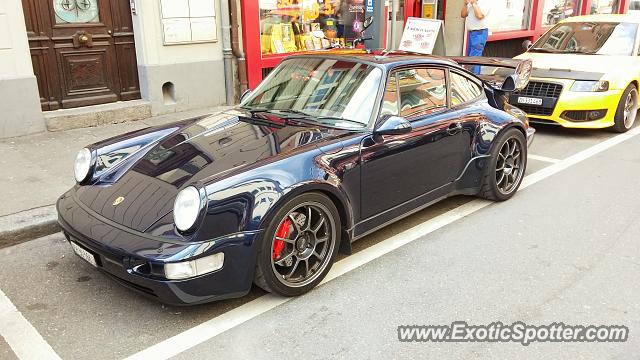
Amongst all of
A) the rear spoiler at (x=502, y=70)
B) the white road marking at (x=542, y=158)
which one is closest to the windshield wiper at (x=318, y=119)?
the rear spoiler at (x=502, y=70)

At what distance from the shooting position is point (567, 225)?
15.5 feet

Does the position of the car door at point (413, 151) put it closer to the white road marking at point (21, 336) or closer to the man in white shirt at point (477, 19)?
the white road marking at point (21, 336)

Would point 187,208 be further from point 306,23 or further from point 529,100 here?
point 306,23

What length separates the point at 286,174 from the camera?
336 cm

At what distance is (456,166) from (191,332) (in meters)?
2.61

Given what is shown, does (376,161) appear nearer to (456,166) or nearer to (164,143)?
(456,166)

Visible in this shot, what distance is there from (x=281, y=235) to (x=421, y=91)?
1822 mm

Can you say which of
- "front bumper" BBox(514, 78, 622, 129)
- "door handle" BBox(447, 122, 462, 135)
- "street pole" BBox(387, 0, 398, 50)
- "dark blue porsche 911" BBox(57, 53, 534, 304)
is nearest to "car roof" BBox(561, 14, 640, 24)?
"front bumper" BBox(514, 78, 622, 129)

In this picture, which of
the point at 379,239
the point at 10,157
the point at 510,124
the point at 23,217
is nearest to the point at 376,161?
the point at 379,239

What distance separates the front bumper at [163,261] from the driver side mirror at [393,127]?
1228mm

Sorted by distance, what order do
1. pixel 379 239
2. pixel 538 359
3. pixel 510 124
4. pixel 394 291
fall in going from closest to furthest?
pixel 538 359 → pixel 394 291 → pixel 379 239 → pixel 510 124

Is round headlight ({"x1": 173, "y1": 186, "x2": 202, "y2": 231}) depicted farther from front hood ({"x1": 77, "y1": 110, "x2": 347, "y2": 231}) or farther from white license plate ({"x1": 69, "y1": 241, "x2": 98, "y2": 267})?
white license plate ({"x1": 69, "y1": 241, "x2": 98, "y2": 267})

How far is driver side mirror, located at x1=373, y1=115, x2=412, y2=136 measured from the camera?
12.5 ft

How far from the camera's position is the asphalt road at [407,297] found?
3061 millimetres
